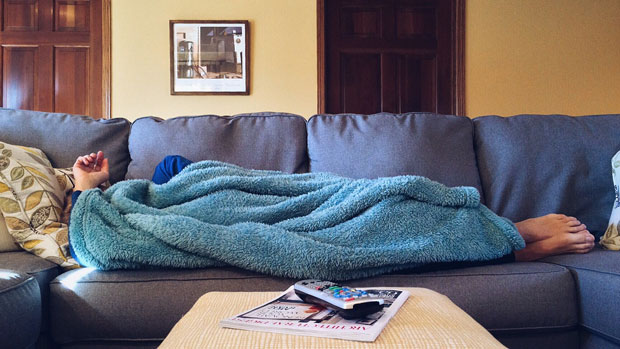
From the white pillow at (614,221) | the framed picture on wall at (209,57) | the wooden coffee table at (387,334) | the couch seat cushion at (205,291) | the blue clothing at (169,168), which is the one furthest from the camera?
the framed picture on wall at (209,57)

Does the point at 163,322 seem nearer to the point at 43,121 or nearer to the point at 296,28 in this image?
the point at 43,121

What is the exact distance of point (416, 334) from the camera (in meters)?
0.71

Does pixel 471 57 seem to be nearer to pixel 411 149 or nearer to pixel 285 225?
pixel 411 149

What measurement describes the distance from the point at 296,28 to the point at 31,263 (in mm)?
2975

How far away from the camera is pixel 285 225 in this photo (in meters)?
1.34

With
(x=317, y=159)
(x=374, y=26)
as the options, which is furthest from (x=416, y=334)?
(x=374, y=26)

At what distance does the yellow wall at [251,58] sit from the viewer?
3842 millimetres

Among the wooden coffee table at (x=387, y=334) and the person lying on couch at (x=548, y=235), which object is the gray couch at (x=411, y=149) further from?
the wooden coffee table at (x=387, y=334)

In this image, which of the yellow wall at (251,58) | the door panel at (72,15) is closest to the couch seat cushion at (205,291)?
the yellow wall at (251,58)

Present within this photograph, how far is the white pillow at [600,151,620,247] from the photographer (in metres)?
1.54

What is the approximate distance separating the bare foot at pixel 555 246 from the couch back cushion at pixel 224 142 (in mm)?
797

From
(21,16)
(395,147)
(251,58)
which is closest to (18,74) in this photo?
(21,16)

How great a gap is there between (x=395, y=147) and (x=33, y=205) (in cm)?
116

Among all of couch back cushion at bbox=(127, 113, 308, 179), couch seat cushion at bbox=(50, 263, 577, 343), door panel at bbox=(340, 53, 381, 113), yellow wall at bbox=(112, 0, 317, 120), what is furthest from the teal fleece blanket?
door panel at bbox=(340, 53, 381, 113)
